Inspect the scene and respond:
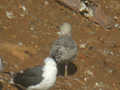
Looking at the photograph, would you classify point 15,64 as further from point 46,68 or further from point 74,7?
point 74,7

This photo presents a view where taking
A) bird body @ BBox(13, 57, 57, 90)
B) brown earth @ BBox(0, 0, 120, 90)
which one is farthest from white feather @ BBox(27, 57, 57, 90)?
brown earth @ BBox(0, 0, 120, 90)

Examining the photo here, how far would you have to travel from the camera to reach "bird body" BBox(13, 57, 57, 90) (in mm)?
6718

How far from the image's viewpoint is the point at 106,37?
11.4 metres

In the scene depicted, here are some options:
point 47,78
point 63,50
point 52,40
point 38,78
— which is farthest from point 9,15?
point 47,78

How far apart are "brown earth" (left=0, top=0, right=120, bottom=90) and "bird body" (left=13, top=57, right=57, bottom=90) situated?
566mm

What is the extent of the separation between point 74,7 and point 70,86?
16.0ft

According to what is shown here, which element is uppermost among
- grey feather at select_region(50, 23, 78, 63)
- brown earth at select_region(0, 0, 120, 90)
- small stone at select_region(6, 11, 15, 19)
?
grey feather at select_region(50, 23, 78, 63)

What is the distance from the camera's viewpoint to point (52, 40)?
32.5ft

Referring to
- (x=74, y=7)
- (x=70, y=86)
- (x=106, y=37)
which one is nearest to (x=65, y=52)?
(x=70, y=86)

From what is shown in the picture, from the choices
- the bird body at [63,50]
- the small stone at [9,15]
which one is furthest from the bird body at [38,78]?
the small stone at [9,15]

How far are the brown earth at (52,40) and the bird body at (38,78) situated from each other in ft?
1.86

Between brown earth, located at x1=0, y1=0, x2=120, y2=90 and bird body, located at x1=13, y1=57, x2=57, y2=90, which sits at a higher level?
bird body, located at x1=13, y1=57, x2=57, y2=90

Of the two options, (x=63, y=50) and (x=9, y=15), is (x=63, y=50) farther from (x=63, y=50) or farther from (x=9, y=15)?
(x=9, y=15)

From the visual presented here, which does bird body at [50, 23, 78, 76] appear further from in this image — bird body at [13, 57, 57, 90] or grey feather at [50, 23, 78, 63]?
bird body at [13, 57, 57, 90]
